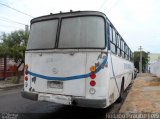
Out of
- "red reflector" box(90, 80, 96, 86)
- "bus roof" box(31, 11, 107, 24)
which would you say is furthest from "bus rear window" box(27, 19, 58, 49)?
→ "red reflector" box(90, 80, 96, 86)

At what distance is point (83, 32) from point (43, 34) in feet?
4.47

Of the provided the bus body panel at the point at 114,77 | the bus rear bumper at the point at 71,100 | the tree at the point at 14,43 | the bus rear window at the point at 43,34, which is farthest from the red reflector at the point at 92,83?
the tree at the point at 14,43

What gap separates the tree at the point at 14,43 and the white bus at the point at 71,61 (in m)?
11.9

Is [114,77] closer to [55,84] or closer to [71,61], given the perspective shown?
[71,61]

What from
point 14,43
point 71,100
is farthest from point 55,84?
point 14,43

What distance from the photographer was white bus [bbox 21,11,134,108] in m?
6.33

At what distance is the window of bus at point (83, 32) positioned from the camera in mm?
6606

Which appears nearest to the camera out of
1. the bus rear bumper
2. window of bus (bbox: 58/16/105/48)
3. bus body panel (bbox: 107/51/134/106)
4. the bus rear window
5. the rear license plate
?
the bus rear bumper

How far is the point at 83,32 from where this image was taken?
6.78 m

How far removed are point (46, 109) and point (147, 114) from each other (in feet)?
11.8

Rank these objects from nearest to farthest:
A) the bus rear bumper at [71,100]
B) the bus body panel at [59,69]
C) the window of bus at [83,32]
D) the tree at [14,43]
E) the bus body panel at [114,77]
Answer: the bus rear bumper at [71,100] → the bus body panel at [59,69] → the window of bus at [83,32] → the bus body panel at [114,77] → the tree at [14,43]

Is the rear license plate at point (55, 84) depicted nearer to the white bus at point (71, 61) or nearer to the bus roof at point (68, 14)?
the white bus at point (71, 61)

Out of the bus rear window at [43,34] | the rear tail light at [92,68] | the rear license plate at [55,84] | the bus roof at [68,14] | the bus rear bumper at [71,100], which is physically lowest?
the bus rear bumper at [71,100]

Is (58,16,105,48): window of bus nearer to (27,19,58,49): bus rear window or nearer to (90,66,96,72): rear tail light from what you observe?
(27,19,58,49): bus rear window
